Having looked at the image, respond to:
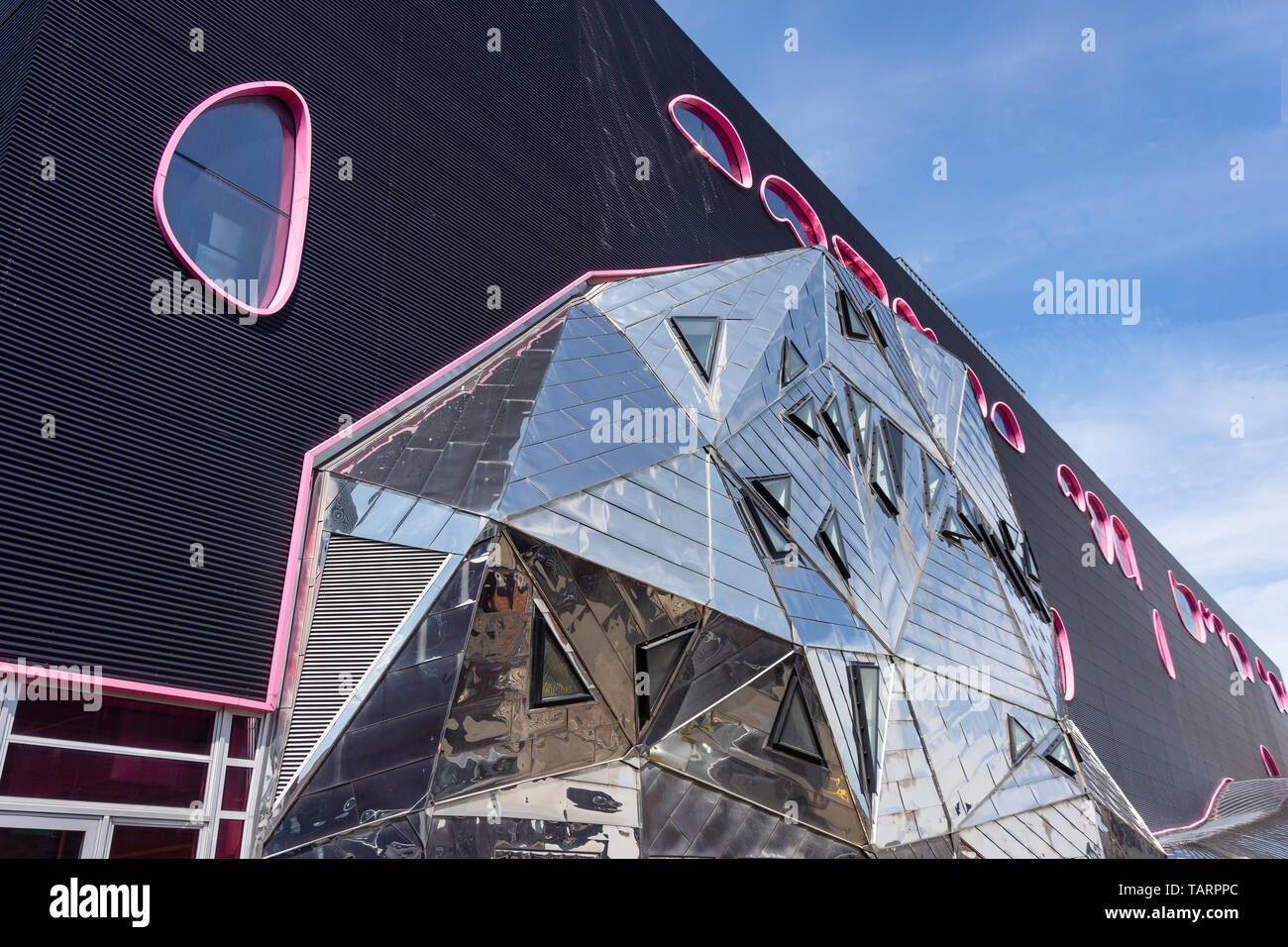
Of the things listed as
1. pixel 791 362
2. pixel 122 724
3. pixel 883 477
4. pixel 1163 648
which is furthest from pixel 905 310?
pixel 122 724

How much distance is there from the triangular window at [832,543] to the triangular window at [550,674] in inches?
135

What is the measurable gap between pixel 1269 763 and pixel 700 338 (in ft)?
127

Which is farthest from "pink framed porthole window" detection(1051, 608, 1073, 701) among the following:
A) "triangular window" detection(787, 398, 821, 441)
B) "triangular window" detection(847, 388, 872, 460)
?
"triangular window" detection(787, 398, 821, 441)

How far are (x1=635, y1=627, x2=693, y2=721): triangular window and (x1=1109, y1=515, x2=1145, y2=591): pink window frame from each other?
84.4 ft

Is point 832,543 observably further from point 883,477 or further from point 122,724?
point 122,724

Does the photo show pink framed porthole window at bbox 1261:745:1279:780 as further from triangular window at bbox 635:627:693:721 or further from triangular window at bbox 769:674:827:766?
triangular window at bbox 635:627:693:721

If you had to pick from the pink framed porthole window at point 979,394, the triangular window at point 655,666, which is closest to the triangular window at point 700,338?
the triangular window at point 655,666

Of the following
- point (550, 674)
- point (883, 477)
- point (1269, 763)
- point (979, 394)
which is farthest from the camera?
point (1269, 763)

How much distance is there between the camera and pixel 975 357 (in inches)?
1037

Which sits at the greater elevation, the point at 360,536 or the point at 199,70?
the point at 199,70

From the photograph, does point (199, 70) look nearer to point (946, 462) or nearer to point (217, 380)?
point (217, 380)

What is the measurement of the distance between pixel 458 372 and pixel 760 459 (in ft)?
11.5

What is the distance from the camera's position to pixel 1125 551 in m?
30.7

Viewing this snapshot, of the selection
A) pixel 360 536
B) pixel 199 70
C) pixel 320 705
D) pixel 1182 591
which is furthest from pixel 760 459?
pixel 1182 591
